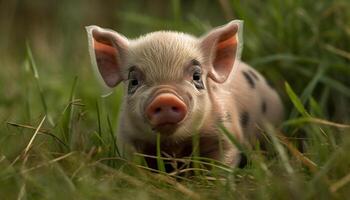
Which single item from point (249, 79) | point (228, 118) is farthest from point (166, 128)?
point (249, 79)

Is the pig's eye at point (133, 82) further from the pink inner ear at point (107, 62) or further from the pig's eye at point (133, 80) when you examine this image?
the pink inner ear at point (107, 62)

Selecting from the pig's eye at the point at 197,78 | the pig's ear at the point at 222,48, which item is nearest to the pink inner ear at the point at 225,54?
the pig's ear at the point at 222,48

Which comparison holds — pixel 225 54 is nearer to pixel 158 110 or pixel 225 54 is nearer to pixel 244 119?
pixel 244 119

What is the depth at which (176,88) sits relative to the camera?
13.1 feet

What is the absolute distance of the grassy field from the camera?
3418mm

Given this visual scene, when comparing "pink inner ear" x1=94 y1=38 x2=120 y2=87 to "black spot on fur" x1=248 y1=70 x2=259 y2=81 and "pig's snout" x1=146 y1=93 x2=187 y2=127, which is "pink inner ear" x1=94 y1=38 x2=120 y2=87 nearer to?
"pig's snout" x1=146 y1=93 x2=187 y2=127

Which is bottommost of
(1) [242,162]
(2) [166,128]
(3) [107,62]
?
(1) [242,162]

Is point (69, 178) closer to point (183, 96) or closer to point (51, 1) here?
point (183, 96)

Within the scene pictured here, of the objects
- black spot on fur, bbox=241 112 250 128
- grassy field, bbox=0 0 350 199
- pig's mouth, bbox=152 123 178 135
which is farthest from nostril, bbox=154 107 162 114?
black spot on fur, bbox=241 112 250 128

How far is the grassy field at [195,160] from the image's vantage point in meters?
3.42

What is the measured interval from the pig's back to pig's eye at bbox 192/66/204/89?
0.35 meters

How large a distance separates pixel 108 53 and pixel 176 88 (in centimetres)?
74

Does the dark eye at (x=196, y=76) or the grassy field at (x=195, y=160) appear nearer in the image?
the grassy field at (x=195, y=160)

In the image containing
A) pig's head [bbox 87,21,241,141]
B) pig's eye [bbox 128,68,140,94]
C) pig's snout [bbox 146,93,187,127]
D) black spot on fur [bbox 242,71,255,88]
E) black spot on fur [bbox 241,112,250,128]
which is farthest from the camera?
black spot on fur [bbox 242,71,255,88]
